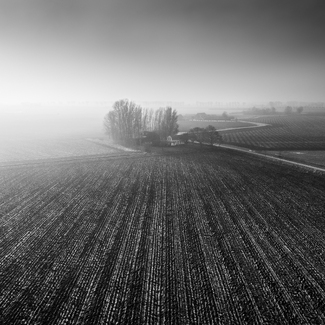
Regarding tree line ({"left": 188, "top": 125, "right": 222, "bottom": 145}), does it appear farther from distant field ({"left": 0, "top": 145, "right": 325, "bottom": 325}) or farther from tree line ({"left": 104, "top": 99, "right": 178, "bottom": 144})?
distant field ({"left": 0, "top": 145, "right": 325, "bottom": 325})

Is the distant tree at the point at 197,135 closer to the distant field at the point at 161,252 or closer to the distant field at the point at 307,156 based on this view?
the distant field at the point at 307,156

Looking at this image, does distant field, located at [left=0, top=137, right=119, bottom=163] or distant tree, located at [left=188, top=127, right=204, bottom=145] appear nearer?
distant field, located at [left=0, top=137, right=119, bottom=163]

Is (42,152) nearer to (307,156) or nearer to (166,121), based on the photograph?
(166,121)

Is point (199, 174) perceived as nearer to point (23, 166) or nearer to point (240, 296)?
point (240, 296)

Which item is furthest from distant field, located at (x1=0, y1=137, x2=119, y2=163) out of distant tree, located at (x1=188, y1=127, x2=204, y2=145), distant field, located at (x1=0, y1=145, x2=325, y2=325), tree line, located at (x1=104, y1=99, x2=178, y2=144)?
distant tree, located at (x1=188, y1=127, x2=204, y2=145)

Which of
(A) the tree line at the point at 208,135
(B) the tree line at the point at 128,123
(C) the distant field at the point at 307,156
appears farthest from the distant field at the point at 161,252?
(B) the tree line at the point at 128,123

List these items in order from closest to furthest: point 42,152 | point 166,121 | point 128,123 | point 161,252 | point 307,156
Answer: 1. point 161,252
2. point 307,156
3. point 42,152
4. point 128,123
5. point 166,121

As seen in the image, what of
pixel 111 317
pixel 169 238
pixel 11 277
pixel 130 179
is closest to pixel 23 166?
pixel 130 179

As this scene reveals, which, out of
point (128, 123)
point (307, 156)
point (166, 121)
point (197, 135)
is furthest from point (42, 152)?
point (307, 156)
